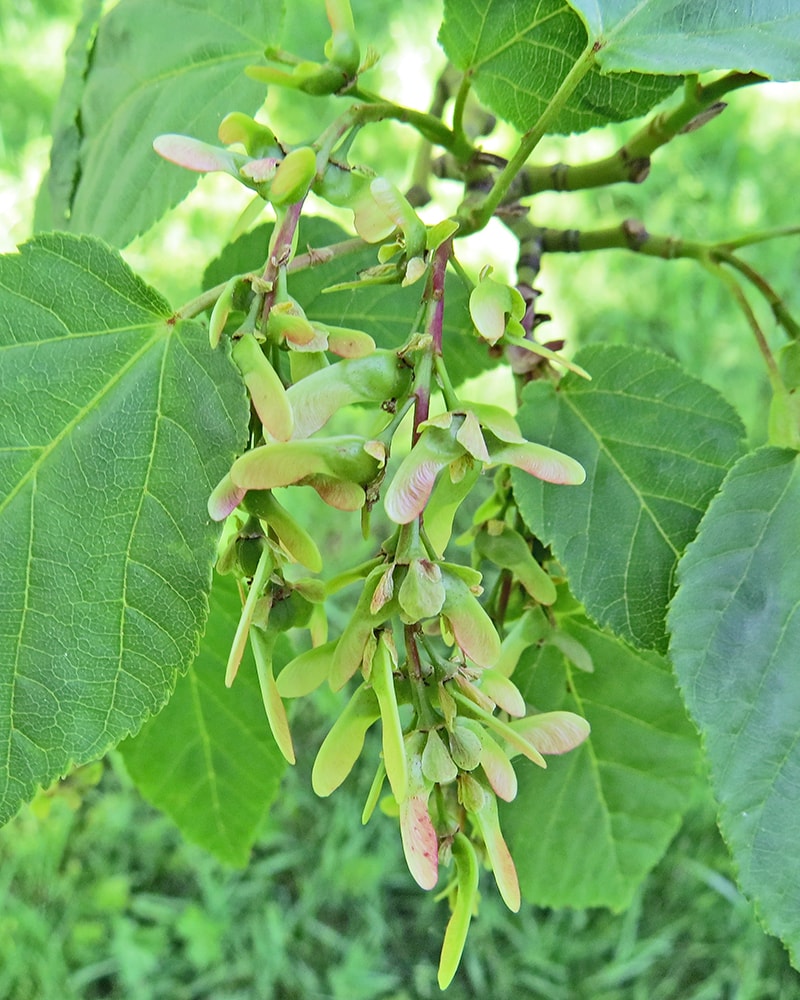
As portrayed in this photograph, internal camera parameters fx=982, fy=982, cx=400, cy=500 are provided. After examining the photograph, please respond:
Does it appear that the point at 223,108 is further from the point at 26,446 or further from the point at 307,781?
the point at 307,781

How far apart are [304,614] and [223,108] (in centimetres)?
34

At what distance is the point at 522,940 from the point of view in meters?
1.26

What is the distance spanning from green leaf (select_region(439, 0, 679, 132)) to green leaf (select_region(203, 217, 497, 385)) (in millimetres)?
113

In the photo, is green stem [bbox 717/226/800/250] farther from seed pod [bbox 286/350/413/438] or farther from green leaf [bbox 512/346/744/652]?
seed pod [bbox 286/350/413/438]

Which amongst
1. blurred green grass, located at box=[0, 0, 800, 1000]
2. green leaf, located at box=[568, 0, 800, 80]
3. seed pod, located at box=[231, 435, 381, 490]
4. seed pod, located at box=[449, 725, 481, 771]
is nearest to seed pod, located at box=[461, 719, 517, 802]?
seed pod, located at box=[449, 725, 481, 771]

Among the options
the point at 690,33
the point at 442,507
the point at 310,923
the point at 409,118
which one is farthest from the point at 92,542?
the point at 310,923

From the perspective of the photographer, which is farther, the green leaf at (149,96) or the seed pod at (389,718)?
the green leaf at (149,96)

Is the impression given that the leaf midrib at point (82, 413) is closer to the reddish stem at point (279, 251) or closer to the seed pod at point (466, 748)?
the reddish stem at point (279, 251)

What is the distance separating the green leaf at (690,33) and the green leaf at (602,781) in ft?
1.02

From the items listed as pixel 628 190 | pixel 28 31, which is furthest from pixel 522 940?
pixel 28 31

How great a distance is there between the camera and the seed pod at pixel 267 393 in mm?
338

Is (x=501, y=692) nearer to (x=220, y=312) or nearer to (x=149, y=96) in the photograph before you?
(x=220, y=312)

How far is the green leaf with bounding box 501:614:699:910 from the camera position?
0.61 meters

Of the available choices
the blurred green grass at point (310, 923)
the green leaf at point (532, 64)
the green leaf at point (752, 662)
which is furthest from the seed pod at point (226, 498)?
the blurred green grass at point (310, 923)
